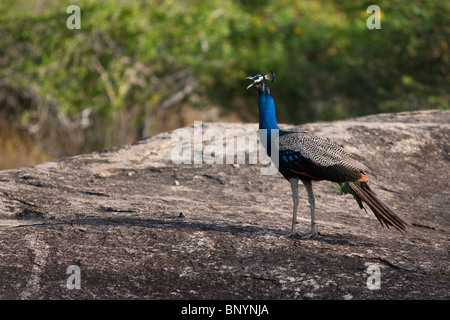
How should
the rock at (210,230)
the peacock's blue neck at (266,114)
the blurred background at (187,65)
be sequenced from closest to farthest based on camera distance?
the rock at (210,230)
the peacock's blue neck at (266,114)
the blurred background at (187,65)

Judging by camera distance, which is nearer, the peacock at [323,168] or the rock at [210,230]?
the rock at [210,230]

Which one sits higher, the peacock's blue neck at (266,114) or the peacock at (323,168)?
the peacock's blue neck at (266,114)

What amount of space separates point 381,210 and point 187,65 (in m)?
11.3

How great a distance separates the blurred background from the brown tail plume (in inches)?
326

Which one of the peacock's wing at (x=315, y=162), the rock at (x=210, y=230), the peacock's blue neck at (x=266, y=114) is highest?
the peacock's blue neck at (x=266, y=114)

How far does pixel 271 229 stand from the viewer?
4824mm

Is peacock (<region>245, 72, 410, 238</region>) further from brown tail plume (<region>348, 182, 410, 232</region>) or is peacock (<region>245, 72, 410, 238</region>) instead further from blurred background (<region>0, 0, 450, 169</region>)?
blurred background (<region>0, 0, 450, 169</region>)

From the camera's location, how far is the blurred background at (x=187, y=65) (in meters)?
12.7

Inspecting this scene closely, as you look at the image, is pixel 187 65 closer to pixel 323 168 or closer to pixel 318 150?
pixel 318 150

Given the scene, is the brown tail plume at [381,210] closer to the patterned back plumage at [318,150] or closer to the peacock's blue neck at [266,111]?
the patterned back plumage at [318,150]

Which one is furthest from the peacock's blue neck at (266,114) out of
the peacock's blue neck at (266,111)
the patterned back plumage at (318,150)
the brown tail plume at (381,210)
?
the brown tail plume at (381,210)

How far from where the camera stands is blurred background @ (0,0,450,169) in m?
12.7

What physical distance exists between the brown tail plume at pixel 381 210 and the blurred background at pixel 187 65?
326 inches

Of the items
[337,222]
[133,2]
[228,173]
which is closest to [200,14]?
[133,2]
